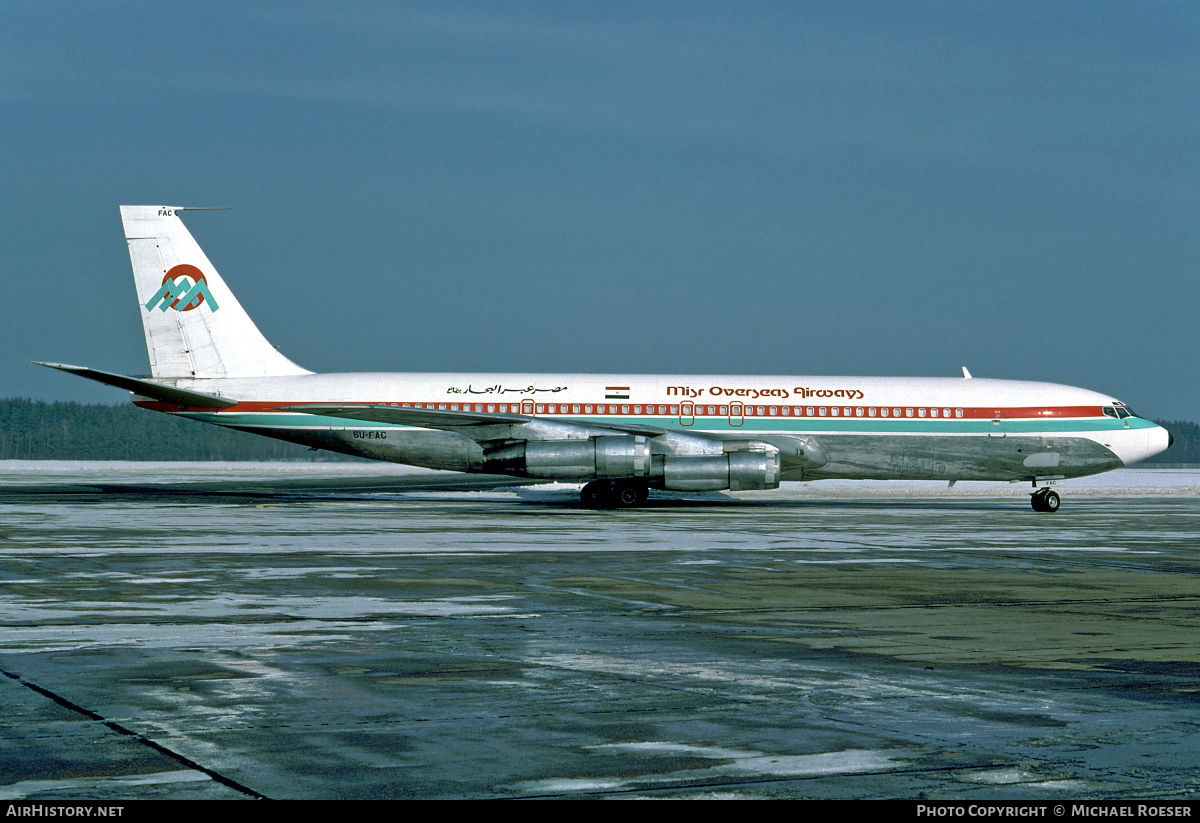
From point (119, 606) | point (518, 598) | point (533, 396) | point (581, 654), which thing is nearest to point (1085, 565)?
point (518, 598)

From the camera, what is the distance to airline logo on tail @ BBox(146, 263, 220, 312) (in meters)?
35.4

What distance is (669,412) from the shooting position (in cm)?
3462

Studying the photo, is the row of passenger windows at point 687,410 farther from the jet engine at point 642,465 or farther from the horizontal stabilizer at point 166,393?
the horizontal stabilizer at point 166,393

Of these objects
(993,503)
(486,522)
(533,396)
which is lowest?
(993,503)

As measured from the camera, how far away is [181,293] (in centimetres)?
3544

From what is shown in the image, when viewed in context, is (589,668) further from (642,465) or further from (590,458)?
(642,465)

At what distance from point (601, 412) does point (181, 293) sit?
41.7ft

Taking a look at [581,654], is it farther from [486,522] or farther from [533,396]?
[533,396]

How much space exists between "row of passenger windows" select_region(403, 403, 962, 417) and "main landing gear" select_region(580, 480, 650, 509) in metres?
2.04

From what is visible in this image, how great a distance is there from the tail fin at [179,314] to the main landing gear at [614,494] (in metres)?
9.76

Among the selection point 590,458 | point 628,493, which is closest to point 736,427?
point 628,493

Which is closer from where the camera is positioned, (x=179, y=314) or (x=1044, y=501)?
(x=1044, y=501)

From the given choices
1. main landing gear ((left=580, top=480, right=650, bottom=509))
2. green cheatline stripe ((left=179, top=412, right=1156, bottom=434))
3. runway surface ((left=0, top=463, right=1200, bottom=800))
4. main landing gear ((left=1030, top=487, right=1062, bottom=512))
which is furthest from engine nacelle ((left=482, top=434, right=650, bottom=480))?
main landing gear ((left=1030, top=487, right=1062, bottom=512))

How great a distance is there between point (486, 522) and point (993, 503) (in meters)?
20.3
